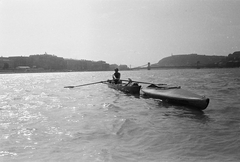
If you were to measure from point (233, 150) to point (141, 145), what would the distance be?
2716 millimetres

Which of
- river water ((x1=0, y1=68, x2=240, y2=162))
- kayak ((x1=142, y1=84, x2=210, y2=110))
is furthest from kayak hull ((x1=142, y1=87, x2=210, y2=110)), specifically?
river water ((x1=0, y1=68, x2=240, y2=162))

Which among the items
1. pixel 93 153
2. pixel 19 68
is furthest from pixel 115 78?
pixel 19 68

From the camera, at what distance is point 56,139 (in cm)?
737

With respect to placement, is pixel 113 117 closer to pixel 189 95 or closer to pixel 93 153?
pixel 93 153

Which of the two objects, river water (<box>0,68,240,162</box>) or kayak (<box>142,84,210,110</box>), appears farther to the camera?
kayak (<box>142,84,210,110</box>)

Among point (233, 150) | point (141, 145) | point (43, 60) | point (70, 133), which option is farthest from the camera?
point (43, 60)

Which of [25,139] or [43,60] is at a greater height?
[43,60]

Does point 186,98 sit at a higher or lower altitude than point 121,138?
higher

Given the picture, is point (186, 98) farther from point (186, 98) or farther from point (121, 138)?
point (121, 138)

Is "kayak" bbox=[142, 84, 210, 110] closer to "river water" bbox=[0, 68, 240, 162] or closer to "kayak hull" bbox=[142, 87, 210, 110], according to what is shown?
"kayak hull" bbox=[142, 87, 210, 110]

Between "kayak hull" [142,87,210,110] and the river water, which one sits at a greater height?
"kayak hull" [142,87,210,110]

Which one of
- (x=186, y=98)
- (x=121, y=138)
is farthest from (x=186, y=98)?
(x=121, y=138)

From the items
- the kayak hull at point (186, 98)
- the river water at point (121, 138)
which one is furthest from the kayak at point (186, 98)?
the river water at point (121, 138)

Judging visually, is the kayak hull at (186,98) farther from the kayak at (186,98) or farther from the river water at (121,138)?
the river water at (121,138)
